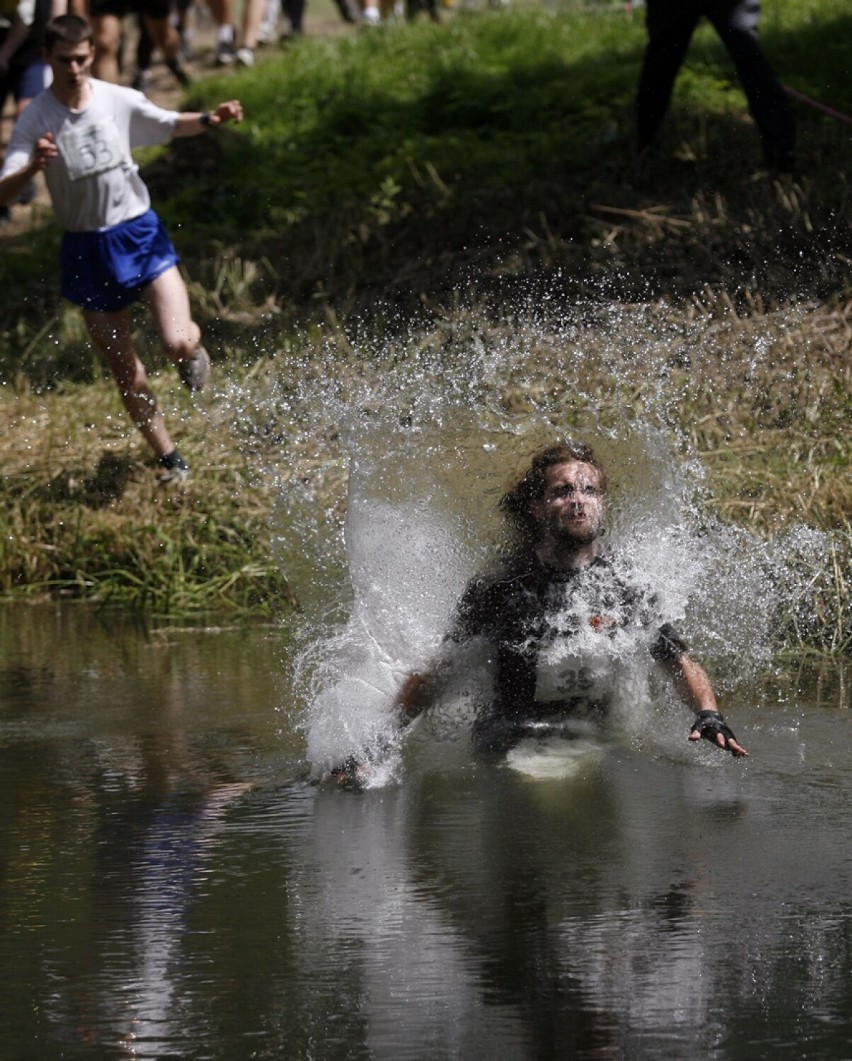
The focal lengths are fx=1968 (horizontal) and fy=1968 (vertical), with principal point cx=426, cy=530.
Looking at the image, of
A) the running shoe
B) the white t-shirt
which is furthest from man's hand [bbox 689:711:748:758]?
the running shoe

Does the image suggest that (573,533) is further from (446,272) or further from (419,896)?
(446,272)

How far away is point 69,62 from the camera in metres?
9.04

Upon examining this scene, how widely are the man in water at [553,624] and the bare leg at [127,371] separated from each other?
363 centimetres

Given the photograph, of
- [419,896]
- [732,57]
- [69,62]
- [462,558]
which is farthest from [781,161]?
[419,896]

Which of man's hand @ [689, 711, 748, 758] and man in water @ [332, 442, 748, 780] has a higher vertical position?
man in water @ [332, 442, 748, 780]

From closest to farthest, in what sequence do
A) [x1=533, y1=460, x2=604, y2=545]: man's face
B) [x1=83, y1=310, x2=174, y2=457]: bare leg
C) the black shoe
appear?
1. [x1=533, y1=460, x2=604, y2=545]: man's face
2. [x1=83, y1=310, x2=174, y2=457]: bare leg
3. the black shoe

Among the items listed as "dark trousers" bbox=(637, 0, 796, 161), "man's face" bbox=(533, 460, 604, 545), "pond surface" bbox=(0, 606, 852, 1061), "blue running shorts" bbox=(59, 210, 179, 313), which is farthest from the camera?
"dark trousers" bbox=(637, 0, 796, 161)

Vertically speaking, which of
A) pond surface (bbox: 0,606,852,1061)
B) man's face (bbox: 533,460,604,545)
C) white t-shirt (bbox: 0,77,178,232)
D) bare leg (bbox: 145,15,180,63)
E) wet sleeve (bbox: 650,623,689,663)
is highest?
bare leg (bbox: 145,15,180,63)

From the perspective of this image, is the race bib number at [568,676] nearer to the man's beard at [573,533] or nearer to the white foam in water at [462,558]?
the white foam in water at [462,558]

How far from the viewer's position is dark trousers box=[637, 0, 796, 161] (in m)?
11.4

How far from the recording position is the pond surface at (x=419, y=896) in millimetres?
3973

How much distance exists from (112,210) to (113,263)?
0.26 m

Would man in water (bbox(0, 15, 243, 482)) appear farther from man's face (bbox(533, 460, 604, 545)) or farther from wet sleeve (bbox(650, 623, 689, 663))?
wet sleeve (bbox(650, 623, 689, 663))

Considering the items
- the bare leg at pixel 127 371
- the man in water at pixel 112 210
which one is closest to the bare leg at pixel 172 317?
the man in water at pixel 112 210
